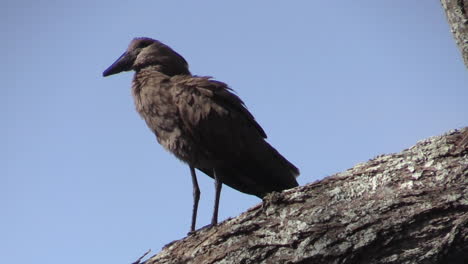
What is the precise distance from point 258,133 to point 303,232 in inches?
105

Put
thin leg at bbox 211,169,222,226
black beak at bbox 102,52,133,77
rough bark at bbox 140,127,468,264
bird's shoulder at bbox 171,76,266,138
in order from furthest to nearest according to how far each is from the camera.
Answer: black beak at bbox 102,52,133,77, bird's shoulder at bbox 171,76,266,138, thin leg at bbox 211,169,222,226, rough bark at bbox 140,127,468,264

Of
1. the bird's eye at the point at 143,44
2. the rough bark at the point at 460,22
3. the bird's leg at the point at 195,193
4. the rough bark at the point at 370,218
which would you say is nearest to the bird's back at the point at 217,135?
the bird's leg at the point at 195,193

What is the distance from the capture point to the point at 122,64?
6926mm

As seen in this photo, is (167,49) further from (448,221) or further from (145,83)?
(448,221)

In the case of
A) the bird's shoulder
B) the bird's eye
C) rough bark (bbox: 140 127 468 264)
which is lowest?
rough bark (bbox: 140 127 468 264)

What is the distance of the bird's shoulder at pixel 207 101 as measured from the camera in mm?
5684

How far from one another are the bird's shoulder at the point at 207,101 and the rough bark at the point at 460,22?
2760mm

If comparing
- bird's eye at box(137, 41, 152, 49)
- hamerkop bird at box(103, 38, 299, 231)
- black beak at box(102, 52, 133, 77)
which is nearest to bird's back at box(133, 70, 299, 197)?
hamerkop bird at box(103, 38, 299, 231)

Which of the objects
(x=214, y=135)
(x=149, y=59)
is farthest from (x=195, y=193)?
(x=149, y=59)

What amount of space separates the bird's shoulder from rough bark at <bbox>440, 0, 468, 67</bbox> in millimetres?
2760

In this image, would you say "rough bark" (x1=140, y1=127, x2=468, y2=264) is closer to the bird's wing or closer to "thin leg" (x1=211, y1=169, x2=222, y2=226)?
"thin leg" (x1=211, y1=169, x2=222, y2=226)

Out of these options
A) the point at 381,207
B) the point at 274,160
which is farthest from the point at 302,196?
the point at 274,160

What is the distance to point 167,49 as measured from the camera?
6789 mm

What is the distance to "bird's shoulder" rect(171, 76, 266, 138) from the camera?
18.6 feet
